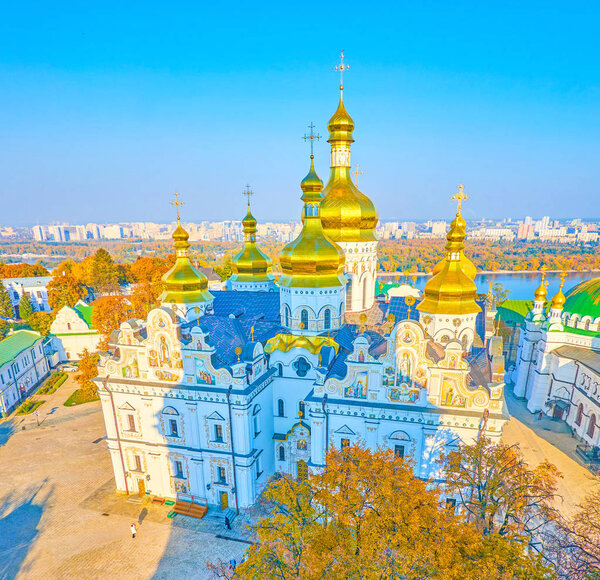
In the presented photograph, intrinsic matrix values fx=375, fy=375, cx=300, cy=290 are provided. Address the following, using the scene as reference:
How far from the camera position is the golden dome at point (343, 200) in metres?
21.7

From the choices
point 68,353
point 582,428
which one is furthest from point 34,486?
point 582,428

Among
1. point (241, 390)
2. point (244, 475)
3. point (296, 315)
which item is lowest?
point (244, 475)

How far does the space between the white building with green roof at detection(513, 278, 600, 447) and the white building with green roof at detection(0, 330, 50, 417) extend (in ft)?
129

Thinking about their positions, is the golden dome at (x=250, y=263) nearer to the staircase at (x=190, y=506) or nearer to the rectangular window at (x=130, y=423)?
the rectangular window at (x=130, y=423)

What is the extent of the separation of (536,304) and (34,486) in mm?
34897

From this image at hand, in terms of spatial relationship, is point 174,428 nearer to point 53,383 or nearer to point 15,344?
point 53,383

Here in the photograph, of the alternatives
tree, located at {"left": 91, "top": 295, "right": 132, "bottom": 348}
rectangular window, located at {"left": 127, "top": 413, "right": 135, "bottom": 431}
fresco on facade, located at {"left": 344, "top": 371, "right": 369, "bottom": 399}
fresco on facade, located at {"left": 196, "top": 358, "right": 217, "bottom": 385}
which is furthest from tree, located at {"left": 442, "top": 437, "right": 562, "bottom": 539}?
tree, located at {"left": 91, "top": 295, "right": 132, "bottom": 348}

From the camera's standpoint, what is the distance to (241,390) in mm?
16328

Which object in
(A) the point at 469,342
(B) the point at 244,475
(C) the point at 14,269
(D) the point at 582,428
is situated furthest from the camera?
(C) the point at 14,269

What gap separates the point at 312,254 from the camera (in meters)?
18.3

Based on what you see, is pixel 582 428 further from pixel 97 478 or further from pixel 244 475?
pixel 97 478

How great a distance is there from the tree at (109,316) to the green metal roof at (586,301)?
33.3m

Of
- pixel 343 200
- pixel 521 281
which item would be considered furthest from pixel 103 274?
pixel 521 281

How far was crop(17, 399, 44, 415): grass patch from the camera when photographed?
1116 inches
